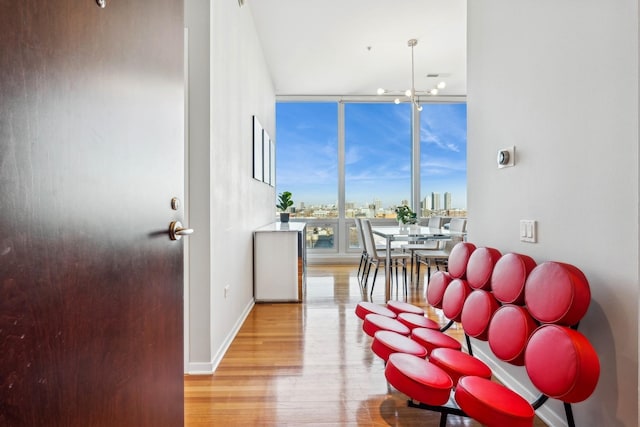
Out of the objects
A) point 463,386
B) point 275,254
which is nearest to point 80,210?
point 463,386

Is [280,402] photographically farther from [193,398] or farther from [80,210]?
[80,210]

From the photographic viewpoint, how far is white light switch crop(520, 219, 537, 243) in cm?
178

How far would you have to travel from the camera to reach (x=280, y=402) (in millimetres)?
1907

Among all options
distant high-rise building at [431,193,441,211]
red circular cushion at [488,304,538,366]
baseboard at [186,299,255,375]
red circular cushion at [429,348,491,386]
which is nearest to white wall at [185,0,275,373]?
baseboard at [186,299,255,375]

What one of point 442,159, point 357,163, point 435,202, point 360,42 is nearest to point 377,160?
point 357,163

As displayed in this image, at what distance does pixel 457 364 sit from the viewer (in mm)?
1563

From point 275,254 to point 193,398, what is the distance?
197cm

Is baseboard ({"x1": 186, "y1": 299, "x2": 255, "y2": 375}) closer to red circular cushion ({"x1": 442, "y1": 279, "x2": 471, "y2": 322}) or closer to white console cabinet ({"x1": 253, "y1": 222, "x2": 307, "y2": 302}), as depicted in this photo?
A: white console cabinet ({"x1": 253, "y1": 222, "x2": 307, "y2": 302})

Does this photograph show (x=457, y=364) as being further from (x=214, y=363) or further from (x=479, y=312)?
(x=214, y=363)

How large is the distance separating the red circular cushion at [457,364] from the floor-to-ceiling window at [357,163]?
5.12m

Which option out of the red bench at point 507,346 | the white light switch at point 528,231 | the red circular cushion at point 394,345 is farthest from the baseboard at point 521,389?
the white light switch at point 528,231

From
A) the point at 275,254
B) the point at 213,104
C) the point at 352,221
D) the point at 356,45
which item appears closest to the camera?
the point at 213,104

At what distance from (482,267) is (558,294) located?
0.54m

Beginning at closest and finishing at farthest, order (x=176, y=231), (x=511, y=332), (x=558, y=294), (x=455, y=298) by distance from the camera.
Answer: (x=176, y=231), (x=558, y=294), (x=511, y=332), (x=455, y=298)
